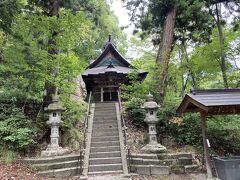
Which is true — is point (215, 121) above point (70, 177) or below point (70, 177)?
above

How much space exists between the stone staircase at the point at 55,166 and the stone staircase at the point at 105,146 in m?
0.56

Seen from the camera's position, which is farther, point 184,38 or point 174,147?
point 184,38

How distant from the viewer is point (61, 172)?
24.8ft

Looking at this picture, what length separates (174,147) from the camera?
377 inches

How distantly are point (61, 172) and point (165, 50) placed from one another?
25.1 feet

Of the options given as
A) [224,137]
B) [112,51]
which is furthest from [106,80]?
[224,137]

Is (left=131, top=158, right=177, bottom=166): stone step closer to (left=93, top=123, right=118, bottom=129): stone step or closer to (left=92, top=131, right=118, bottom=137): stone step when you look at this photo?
(left=92, top=131, right=118, bottom=137): stone step

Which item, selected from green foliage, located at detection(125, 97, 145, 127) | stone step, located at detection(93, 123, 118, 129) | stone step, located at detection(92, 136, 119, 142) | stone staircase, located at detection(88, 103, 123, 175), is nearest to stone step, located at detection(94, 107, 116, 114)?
stone staircase, located at detection(88, 103, 123, 175)

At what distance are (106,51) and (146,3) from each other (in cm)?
900

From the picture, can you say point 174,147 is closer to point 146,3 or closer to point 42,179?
point 42,179

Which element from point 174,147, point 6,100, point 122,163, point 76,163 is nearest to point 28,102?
point 6,100

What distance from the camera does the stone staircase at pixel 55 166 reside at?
24.5 ft

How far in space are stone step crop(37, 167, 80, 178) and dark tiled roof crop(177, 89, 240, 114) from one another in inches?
159

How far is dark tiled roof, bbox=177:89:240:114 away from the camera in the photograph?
21.5ft
